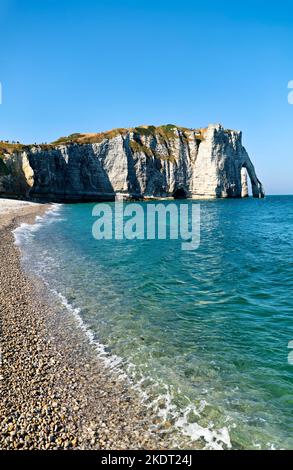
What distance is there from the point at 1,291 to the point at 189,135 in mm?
153552

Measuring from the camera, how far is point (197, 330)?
1466 cm

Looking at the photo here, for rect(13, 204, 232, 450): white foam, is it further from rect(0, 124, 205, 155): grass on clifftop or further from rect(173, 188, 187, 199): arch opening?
rect(173, 188, 187, 199): arch opening

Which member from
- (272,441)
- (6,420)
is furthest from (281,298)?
(6,420)

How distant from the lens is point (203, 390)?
10266 millimetres

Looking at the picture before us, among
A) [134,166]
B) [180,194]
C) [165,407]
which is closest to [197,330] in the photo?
[165,407]

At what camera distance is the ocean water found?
9.05m

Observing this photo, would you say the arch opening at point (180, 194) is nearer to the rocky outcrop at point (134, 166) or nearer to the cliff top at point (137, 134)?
the rocky outcrop at point (134, 166)

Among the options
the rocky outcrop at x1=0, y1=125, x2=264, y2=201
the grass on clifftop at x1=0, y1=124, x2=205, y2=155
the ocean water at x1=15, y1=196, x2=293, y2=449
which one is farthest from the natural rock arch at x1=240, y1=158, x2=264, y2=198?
the ocean water at x1=15, y1=196, x2=293, y2=449

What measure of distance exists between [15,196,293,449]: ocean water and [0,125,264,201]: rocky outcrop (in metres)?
88.5

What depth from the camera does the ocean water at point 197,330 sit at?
9047mm

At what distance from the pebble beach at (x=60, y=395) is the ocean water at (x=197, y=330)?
2.32ft

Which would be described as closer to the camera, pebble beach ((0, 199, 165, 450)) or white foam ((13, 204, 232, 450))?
pebble beach ((0, 199, 165, 450))

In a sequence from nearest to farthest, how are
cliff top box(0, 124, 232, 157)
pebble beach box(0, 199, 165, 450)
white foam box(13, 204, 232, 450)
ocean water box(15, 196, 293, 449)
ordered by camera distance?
pebble beach box(0, 199, 165, 450) → white foam box(13, 204, 232, 450) → ocean water box(15, 196, 293, 449) → cliff top box(0, 124, 232, 157)

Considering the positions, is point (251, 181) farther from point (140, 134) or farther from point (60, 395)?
point (60, 395)
